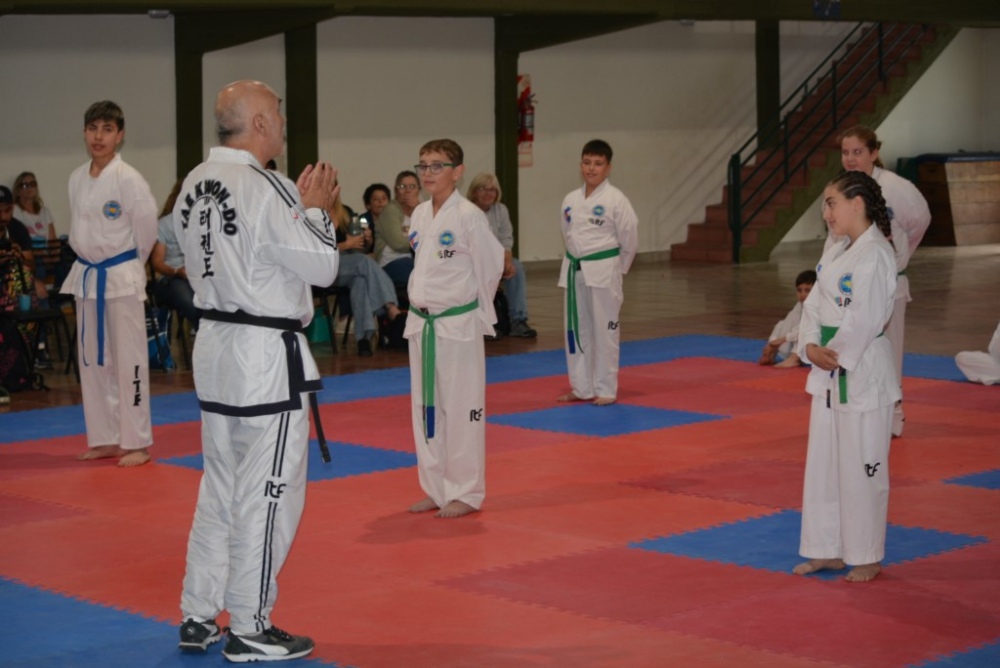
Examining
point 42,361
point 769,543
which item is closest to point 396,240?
point 42,361

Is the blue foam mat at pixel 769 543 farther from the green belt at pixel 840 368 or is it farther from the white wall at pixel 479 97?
the white wall at pixel 479 97

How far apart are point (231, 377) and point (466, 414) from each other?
2244mm

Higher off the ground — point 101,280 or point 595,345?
point 101,280

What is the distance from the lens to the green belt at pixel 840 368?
5547mm

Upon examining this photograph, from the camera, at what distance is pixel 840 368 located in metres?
5.54

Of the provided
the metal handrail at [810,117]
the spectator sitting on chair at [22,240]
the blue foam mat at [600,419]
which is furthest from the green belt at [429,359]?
the metal handrail at [810,117]

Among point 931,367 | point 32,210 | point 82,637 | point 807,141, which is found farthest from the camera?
point 807,141

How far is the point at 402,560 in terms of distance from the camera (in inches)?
236

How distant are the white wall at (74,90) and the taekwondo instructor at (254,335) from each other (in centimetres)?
1026

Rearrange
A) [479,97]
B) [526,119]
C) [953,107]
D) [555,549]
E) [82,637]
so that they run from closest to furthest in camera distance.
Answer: [82,637]
[555,549]
[479,97]
[526,119]
[953,107]

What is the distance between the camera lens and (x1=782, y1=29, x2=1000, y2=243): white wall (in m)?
23.0

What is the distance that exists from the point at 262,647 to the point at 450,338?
2345 mm

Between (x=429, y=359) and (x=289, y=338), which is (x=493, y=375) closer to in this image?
(x=429, y=359)

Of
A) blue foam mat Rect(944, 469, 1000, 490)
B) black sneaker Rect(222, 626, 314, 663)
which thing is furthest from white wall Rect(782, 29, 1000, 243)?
black sneaker Rect(222, 626, 314, 663)
